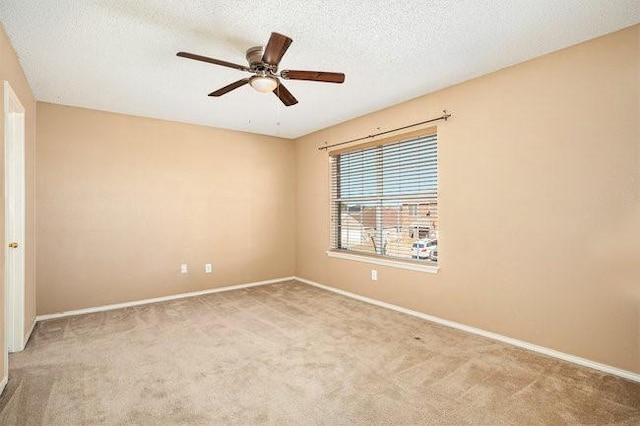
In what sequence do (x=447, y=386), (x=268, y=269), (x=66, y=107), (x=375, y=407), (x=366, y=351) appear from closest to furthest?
(x=375, y=407), (x=447, y=386), (x=366, y=351), (x=66, y=107), (x=268, y=269)

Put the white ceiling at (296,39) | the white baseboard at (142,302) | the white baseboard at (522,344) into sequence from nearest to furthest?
the white ceiling at (296,39), the white baseboard at (522,344), the white baseboard at (142,302)

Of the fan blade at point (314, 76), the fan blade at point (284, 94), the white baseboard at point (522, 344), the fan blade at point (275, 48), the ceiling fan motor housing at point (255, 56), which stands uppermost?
the ceiling fan motor housing at point (255, 56)

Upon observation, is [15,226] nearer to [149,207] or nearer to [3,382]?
[3,382]

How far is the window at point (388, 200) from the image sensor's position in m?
3.73

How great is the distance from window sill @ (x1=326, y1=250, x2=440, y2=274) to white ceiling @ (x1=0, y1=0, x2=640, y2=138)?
6.32 ft

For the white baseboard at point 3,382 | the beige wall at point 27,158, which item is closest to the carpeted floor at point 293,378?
the white baseboard at point 3,382

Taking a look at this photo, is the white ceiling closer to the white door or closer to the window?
the white door

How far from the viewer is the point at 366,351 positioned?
111 inches

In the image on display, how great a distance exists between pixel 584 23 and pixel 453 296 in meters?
2.49

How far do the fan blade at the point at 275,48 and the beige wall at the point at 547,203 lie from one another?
6.79 ft

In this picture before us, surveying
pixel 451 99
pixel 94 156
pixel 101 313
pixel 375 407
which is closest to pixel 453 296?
pixel 375 407

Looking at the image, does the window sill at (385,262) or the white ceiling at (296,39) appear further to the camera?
the window sill at (385,262)

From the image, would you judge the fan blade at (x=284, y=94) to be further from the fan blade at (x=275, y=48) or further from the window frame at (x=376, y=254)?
the window frame at (x=376, y=254)

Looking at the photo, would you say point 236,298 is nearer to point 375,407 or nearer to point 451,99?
point 375,407
